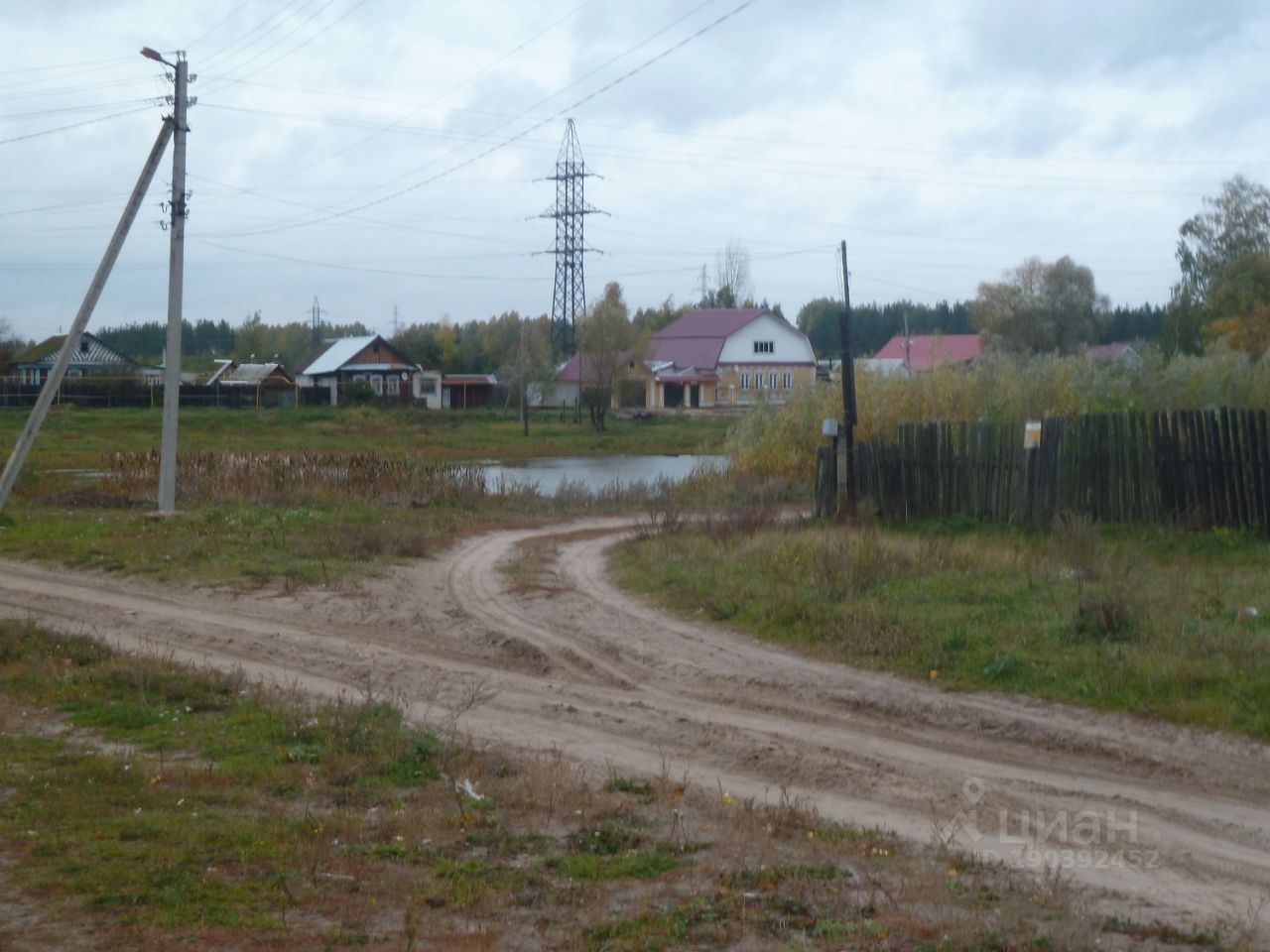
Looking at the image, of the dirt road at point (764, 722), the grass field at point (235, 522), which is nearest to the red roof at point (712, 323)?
the grass field at point (235, 522)

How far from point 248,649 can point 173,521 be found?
36.5ft

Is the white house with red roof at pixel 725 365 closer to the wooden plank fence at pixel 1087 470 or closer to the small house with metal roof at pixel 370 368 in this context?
the small house with metal roof at pixel 370 368

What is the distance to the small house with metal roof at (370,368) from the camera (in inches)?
3622

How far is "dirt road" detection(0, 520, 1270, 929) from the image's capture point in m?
7.10

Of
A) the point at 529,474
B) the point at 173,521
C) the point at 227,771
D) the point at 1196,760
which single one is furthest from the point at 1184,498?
the point at 529,474

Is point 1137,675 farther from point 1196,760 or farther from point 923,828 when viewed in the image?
point 923,828

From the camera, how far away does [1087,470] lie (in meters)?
19.3

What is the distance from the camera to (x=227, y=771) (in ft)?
27.3

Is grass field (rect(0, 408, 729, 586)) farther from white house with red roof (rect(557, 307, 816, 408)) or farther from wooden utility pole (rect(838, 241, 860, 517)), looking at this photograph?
white house with red roof (rect(557, 307, 816, 408))

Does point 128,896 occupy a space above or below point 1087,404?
below

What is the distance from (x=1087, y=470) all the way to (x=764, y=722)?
11.1 m

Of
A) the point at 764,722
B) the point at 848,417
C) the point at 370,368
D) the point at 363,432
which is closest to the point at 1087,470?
the point at 848,417

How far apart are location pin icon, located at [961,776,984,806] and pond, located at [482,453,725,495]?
2905 cm

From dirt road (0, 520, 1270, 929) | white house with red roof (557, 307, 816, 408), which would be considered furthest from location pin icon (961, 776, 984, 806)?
white house with red roof (557, 307, 816, 408)
